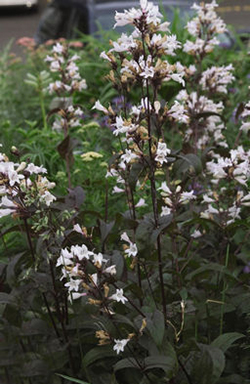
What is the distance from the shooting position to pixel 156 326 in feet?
6.73

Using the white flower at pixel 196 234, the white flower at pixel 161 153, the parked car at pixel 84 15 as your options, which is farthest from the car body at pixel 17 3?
the white flower at pixel 161 153

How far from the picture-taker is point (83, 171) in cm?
375

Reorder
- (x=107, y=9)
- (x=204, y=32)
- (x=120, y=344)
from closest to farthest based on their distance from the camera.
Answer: (x=120, y=344) → (x=204, y=32) → (x=107, y=9)

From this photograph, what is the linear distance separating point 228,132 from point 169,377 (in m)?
2.76

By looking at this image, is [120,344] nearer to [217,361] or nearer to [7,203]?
[217,361]

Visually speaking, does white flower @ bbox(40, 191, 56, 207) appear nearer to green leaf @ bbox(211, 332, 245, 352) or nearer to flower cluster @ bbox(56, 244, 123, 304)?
flower cluster @ bbox(56, 244, 123, 304)

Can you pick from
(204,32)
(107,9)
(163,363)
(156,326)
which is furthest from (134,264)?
(107,9)

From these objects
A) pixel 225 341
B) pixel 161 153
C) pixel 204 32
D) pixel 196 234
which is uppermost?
pixel 204 32

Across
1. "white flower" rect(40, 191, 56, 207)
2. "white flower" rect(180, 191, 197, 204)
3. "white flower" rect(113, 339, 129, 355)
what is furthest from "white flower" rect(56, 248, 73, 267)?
"white flower" rect(180, 191, 197, 204)

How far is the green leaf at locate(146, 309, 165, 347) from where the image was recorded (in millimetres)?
2013

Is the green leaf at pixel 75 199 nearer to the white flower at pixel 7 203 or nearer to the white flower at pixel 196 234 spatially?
the white flower at pixel 7 203

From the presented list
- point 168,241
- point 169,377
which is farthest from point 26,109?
point 169,377

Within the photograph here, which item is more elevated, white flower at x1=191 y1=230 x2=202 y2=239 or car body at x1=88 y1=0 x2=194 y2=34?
car body at x1=88 y1=0 x2=194 y2=34

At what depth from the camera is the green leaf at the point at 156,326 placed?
201 centimetres
